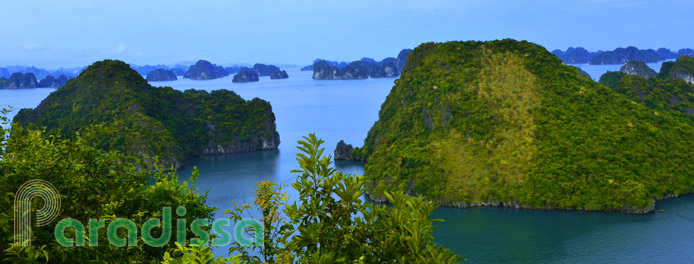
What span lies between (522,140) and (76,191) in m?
58.9

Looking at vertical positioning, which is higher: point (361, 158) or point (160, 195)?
point (160, 195)

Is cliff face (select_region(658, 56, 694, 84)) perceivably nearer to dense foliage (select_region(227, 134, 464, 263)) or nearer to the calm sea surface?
the calm sea surface

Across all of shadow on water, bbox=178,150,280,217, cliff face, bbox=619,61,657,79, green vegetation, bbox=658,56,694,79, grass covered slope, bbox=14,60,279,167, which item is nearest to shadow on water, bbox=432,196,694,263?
shadow on water, bbox=178,150,280,217

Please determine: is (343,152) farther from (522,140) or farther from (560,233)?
(560,233)

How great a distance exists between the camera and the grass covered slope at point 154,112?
96.6m

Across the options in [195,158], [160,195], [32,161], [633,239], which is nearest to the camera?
[32,161]

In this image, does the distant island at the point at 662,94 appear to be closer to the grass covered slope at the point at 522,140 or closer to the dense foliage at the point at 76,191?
the grass covered slope at the point at 522,140

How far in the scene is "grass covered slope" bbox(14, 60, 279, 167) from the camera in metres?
96.6

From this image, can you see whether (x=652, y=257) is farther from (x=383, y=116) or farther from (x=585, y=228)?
(x=383, y=116)

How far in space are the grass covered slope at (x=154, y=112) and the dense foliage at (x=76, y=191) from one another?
3265 inches

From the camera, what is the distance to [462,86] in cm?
7481

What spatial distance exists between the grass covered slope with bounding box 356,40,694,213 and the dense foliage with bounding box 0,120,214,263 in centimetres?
4844

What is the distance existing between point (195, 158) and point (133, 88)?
19.3 m

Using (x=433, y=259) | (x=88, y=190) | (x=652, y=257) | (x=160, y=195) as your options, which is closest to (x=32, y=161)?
(x=88, y=190)
